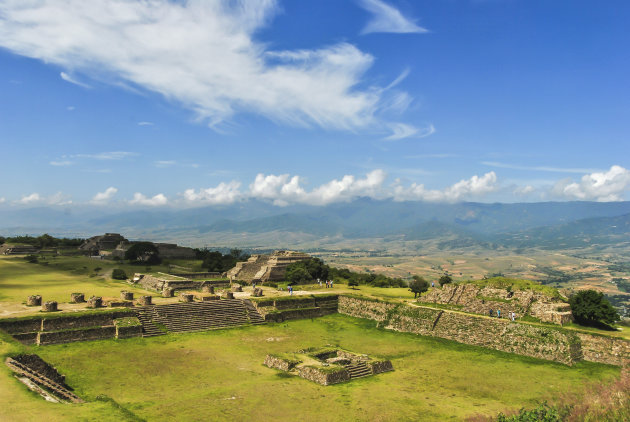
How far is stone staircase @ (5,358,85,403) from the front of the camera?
17.2m

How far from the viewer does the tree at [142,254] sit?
228 feet

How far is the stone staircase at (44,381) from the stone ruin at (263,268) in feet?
116

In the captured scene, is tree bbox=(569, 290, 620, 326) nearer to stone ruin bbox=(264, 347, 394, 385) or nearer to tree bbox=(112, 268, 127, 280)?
stone ruin bbox=(264, 347, 394, 385)

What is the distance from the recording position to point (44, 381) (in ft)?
59.8

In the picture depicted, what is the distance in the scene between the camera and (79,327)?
94.4 feet

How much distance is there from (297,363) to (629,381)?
1596cm

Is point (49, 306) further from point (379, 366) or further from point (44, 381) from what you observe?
point (379, 366)

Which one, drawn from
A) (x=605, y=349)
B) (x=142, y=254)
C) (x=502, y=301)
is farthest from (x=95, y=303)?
(x=142, y=254)

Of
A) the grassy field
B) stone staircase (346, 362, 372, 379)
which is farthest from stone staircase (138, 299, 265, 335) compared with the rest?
stone staircase (346, 362, 372, 379)

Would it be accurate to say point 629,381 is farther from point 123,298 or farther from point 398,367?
point 123,298

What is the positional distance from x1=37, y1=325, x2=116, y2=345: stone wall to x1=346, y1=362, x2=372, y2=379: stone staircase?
16687 millimetres

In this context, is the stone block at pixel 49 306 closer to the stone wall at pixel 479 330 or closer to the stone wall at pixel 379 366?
the stone wall at pixel 379 366

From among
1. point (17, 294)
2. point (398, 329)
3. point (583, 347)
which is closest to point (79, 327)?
point (17, 294)

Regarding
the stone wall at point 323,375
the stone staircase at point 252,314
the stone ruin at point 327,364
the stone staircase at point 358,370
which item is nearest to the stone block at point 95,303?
the stone staircase at point 252,314
